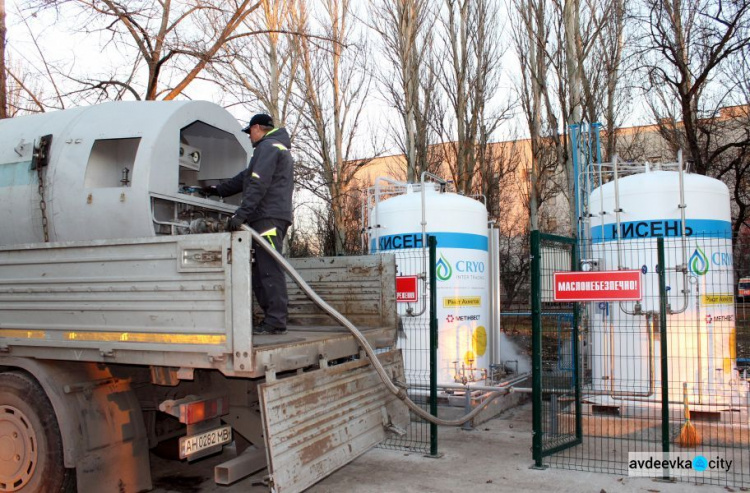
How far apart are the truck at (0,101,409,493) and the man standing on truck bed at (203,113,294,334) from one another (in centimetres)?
27

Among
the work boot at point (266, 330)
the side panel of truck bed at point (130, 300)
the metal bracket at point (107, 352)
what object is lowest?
the metal bracket at point (107, 352)

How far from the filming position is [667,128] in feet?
68.9

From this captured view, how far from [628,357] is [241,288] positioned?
6271 mm

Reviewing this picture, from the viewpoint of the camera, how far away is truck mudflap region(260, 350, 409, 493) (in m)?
4.07

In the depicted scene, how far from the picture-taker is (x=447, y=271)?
9.24m

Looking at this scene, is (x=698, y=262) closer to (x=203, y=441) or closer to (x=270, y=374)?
(x=270, y=374)

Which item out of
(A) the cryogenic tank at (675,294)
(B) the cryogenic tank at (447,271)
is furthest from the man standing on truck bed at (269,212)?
(A) the cryogenic tank at (675,294)

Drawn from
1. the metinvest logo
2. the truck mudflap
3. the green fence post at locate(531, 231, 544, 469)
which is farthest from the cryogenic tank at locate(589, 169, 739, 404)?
the truck mudflap

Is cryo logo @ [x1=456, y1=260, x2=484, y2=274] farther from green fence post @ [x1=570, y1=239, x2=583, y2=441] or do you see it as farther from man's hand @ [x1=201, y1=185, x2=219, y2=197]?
man's hand @ [x1=201, y1=185, x2=219, y2=197]

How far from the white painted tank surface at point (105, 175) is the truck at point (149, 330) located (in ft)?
0.05

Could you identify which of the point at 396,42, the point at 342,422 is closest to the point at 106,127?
the point at 342,422

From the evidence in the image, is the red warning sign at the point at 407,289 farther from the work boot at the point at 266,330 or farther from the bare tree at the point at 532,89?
the bare tree at the point at 532,89

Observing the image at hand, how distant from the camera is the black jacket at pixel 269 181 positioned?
5.18m

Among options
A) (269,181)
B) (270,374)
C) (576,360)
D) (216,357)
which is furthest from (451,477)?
(269,181)
